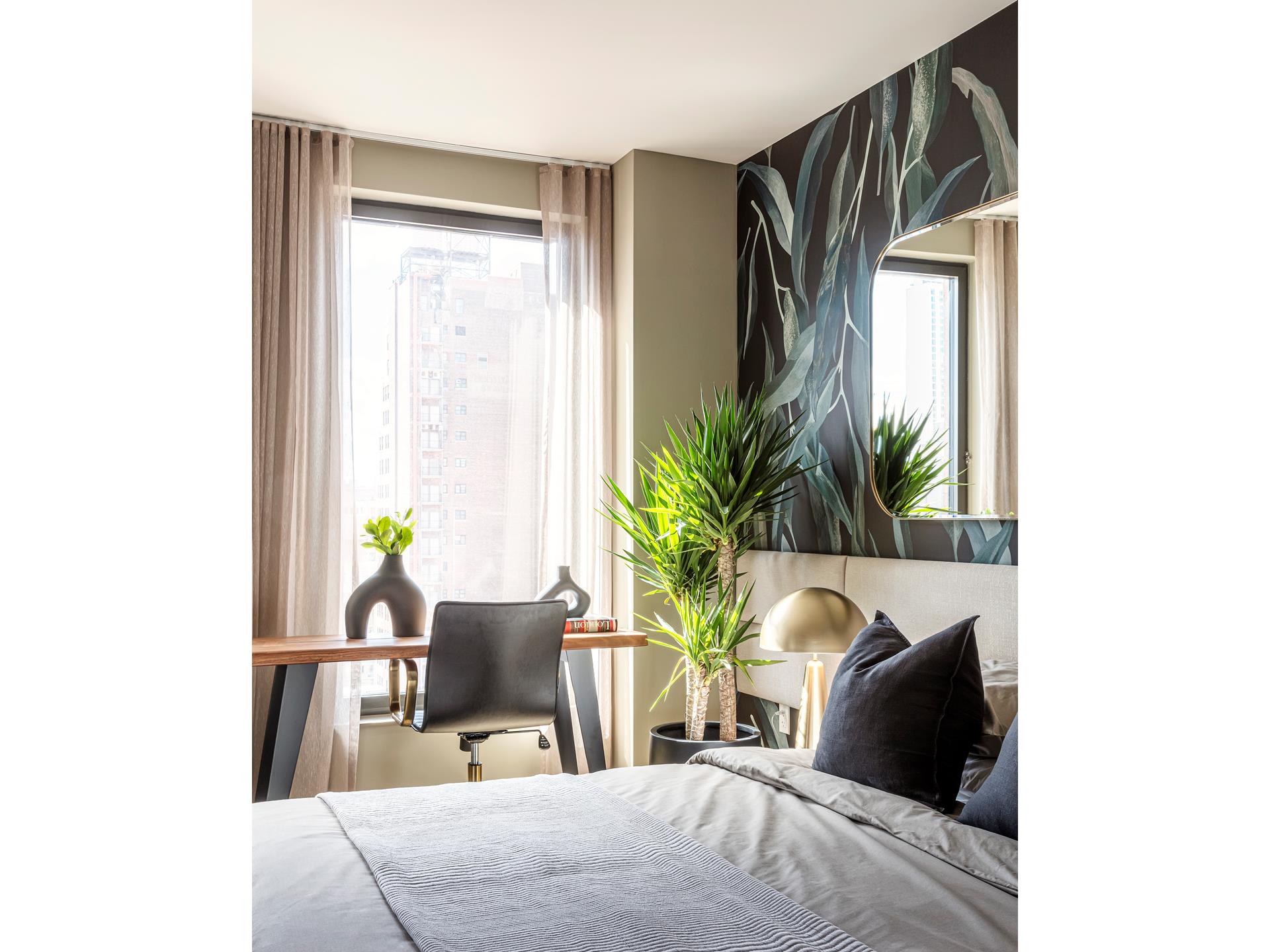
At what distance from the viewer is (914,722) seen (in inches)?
87.2

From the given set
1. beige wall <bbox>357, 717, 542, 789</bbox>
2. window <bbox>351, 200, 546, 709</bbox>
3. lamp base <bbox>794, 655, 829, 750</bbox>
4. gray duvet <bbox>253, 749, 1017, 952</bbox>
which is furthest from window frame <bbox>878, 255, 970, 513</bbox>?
beige wall <bbox>357, 717, 542, 789</bbox>

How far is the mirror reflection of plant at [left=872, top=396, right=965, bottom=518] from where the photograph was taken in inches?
126

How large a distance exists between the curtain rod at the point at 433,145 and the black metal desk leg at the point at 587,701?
2.15 meters

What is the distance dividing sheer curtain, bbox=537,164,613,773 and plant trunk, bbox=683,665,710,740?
0.72 metres

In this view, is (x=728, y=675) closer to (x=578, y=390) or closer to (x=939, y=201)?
(x=578, y=390)

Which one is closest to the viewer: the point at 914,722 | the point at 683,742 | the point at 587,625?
the point at 914,722

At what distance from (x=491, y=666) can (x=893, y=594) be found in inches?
53.4

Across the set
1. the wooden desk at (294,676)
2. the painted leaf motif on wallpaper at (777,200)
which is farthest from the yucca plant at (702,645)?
the painted leaf motif on wallpaper at (777,200)

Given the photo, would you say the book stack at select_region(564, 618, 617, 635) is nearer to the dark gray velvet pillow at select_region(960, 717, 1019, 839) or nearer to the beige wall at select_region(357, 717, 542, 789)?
the beige wall at select_region(357, 717, 542, 789)

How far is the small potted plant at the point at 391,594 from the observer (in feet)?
11.9

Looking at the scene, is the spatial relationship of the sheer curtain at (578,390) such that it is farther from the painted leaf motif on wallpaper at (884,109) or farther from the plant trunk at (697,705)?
the painted leaf motif on wallpaper at (884,109)

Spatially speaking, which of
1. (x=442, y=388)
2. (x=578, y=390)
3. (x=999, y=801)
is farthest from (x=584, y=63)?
(x=999, y=801)
